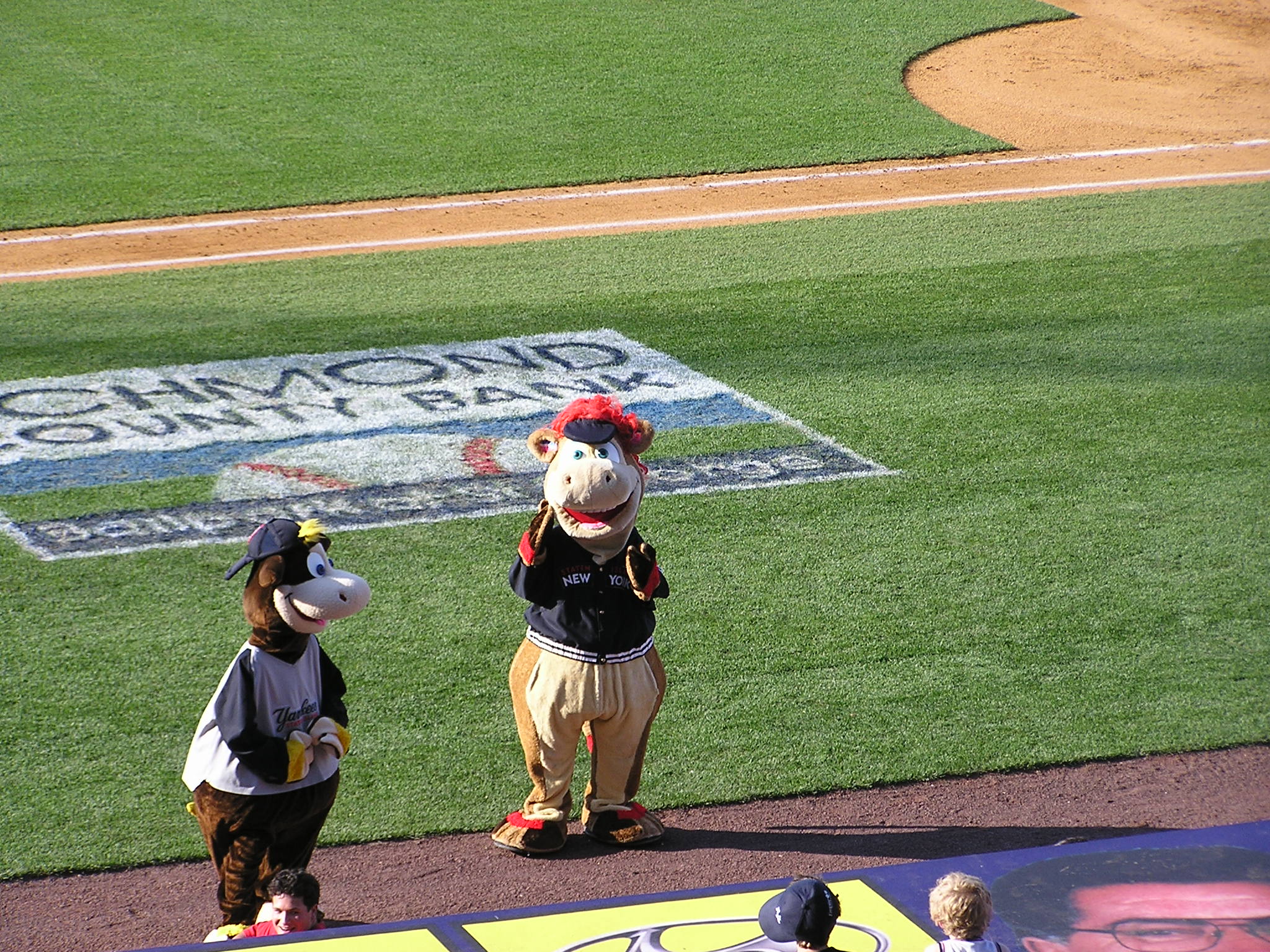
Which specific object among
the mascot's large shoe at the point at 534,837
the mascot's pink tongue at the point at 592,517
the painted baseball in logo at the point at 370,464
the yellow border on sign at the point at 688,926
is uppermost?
the mascot's pink tongue at the point at 592,517

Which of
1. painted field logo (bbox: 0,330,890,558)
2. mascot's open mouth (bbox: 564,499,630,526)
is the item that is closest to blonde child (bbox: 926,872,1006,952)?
mascot's open mouth (bbox: 564,499,630,526)

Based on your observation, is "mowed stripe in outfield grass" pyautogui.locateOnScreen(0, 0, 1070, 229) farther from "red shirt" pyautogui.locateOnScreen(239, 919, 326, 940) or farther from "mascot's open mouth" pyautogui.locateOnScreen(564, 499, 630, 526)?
"red shirt" pyautogui.locateOnScreen(239, 919, 326, 940)

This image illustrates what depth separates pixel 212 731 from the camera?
14.1ft

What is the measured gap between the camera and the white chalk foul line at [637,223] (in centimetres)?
1248

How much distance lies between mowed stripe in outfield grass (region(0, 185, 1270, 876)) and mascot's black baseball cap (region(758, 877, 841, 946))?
218 cm

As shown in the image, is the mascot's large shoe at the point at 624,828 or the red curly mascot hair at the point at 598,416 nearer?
the red curly mascot hair at the point at 598,416

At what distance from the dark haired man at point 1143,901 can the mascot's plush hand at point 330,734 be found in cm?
194

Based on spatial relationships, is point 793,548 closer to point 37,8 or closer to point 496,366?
point 496,366

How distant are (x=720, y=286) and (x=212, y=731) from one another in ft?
25.8

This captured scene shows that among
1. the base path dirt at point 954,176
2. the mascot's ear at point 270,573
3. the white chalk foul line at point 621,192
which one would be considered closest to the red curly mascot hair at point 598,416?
the mascot's ear at point 270,573

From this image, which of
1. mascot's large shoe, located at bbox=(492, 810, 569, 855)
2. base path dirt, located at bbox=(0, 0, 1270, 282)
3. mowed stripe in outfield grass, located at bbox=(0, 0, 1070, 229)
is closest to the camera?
mascot's large shoe, located at bbox=(492, 810, 569, 855)

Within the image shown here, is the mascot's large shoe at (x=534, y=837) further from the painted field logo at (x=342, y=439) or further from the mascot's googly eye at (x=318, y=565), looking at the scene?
the painted field logo at (x=342, y=439)

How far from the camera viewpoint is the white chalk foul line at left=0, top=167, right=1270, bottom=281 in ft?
41.0

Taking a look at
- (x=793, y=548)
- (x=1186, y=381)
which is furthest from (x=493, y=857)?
(x=1186, y=381)
